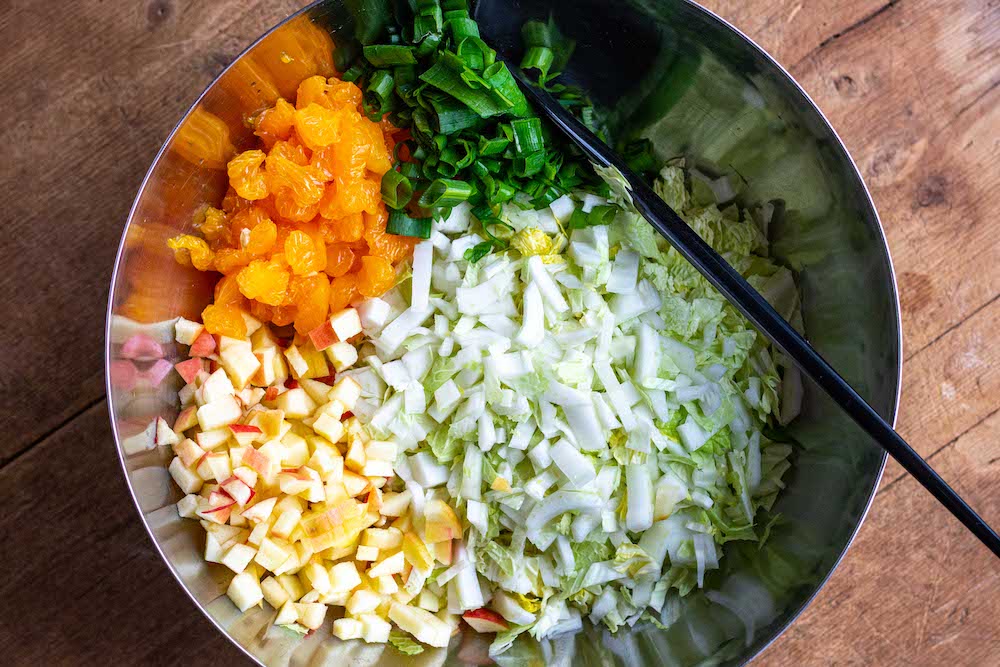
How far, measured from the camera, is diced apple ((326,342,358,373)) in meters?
1.35

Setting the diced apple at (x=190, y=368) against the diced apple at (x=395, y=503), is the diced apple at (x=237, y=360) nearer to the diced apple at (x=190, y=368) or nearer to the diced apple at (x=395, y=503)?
the diced apple at (x=190, y=368)

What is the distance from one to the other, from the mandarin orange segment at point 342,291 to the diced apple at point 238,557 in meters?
0.46

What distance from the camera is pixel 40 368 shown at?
57.0 inches

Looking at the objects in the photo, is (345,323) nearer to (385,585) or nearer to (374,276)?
(374,276)

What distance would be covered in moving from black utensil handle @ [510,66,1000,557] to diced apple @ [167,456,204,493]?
92 cm

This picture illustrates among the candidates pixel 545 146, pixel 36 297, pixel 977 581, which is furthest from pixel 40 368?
pixel 977 581

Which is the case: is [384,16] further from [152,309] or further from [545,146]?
[152,309]

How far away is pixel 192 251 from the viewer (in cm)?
129

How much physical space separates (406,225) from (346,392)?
34 centimetres

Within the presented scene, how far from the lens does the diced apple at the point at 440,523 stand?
52.8 inches

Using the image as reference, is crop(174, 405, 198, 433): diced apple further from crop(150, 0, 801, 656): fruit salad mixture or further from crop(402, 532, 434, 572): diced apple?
crop(402, 532, 434, 572): diced apple

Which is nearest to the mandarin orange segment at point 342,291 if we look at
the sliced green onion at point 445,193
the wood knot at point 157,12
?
the sliced green onion at point 445,193

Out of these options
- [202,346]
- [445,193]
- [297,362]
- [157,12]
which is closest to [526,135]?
[445,193]

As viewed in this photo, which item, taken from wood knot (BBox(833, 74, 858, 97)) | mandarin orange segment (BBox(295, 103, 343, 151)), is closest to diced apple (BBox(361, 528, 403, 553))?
mandarin orange segment (BBox(295, 103, 343, 151))
